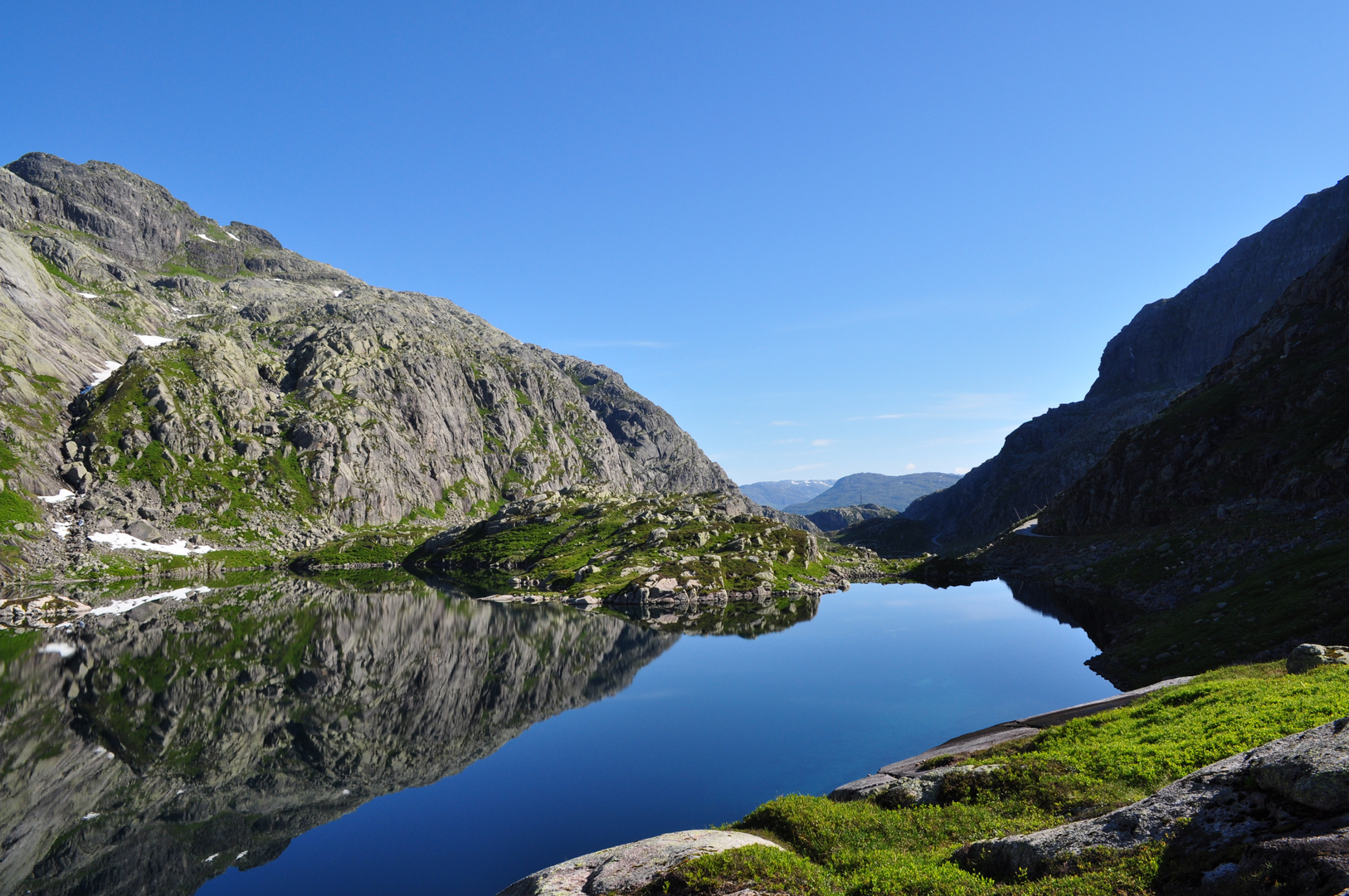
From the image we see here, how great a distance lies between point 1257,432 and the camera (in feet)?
362

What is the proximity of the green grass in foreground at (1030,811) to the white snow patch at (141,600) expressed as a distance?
6345 inches

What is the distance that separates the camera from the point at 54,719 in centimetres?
6794

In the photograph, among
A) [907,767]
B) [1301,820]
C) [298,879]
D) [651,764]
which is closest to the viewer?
[1301,820]

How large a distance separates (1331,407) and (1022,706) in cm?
8507

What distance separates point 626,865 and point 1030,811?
15039 millimetres

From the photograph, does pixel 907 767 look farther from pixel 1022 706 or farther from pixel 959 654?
pixel 959 654

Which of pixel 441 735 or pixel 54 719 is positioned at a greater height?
pixel 54 719

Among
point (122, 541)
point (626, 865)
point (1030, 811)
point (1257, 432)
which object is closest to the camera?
point (626, 865)

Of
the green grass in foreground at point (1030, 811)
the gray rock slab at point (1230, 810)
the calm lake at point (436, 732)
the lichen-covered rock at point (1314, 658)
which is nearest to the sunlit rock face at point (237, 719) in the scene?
the calm lake at point (436, 732)

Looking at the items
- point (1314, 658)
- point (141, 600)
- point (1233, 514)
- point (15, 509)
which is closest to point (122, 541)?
point (15, 509)

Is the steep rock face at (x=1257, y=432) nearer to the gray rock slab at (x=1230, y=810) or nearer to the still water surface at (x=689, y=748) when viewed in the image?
the still water surface at (x=689, y=748)

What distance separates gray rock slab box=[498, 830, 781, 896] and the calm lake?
18907 millimetres

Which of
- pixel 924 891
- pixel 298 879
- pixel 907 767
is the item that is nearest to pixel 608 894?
pixel 924 891

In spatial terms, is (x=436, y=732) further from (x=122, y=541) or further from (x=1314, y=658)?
(x=122, y=541)
